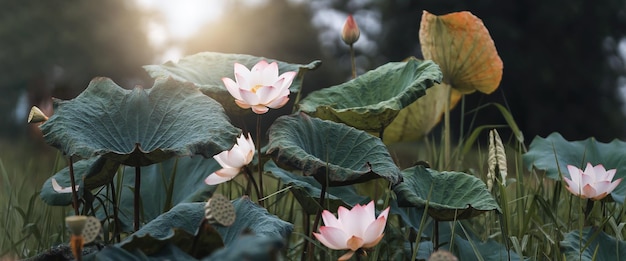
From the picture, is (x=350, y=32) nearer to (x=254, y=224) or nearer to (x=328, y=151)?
(x=328, y=151)

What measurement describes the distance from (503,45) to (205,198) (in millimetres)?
12583

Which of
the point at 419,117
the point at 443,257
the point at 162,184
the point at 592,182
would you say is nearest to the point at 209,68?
the point at 162,184

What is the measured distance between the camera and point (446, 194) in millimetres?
1373

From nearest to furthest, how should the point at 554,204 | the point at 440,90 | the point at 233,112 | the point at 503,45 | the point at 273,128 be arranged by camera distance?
the point at 273,128 → the point at 233,112 → the point at 554,204 → the point at 440,90 → the point at 503,45

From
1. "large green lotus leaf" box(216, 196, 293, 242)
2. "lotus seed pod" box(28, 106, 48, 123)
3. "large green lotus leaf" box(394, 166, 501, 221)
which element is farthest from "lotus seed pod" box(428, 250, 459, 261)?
"lotus seed pod" box(28, 106, 48, 123)

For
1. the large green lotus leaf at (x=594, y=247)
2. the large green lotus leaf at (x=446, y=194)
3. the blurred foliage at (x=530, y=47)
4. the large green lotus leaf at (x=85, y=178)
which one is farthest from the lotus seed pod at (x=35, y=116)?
the blurred foliage at (x=530, y=47)

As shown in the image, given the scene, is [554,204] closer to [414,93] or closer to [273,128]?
[414,93]

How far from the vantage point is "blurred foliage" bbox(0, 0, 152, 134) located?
15.5 meters

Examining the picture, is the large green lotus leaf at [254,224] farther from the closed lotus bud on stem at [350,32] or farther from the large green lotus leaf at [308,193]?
the closed lotus bud on stem at [350,32]

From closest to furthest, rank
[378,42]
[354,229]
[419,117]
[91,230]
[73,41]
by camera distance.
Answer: [91,230]
[354,229]
[419,117]
[378,42]
[73,41]

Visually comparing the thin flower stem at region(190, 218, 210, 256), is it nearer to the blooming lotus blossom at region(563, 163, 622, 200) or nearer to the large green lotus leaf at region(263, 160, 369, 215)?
the large green lotus leaf at region(263, 160, 369, 215)

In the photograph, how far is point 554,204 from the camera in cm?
173

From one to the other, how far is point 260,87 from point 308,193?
0.73ft

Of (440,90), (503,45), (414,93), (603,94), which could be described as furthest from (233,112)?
(603,94)
